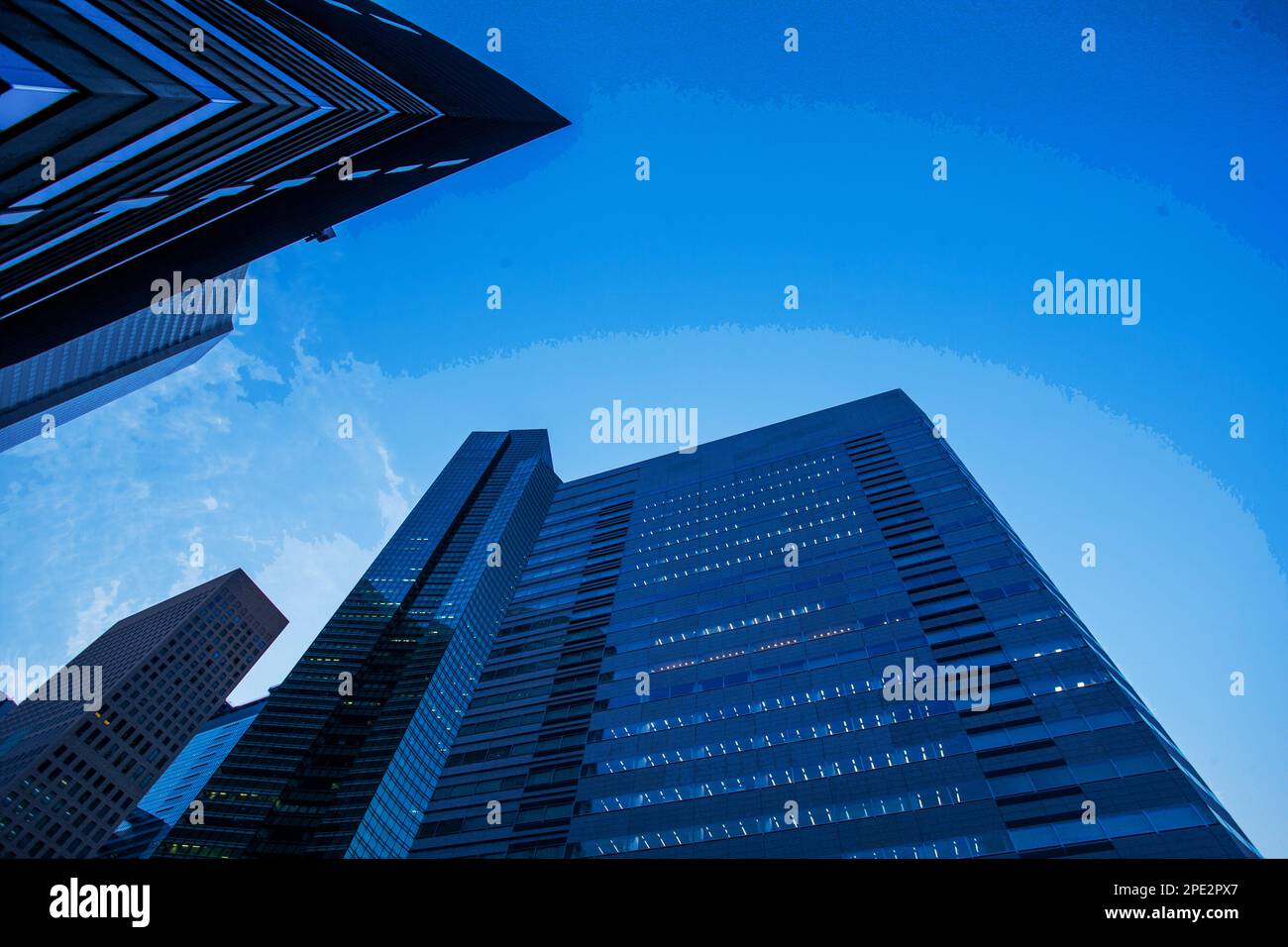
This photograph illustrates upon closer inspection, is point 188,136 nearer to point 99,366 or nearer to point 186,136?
point 186,136

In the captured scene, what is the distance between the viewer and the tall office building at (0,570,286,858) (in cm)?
11144

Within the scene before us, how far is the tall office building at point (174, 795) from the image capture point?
134 metres

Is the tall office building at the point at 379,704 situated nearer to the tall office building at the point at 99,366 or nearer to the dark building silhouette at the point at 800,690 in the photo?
the dark building silhouette at the point at 800,690

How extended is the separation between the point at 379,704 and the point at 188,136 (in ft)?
468

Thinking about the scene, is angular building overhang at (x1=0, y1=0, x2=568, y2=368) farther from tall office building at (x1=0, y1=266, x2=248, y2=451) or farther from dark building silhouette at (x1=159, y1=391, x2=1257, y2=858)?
tall office building at (x1=0, y1=266, x2=248, y2=451)

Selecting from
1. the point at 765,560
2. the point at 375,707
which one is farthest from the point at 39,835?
the point at 765,560

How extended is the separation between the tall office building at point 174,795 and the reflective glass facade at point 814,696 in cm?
8649

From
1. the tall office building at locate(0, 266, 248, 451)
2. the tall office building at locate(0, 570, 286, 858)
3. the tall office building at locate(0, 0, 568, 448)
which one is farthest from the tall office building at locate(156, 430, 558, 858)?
the tall office building at locate(0, 0, 568, 448)

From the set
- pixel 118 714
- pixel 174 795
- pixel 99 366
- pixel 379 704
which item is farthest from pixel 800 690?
pixel 174 795

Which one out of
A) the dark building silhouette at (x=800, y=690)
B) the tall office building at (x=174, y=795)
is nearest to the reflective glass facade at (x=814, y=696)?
the dark building silhouette at (x=800, y=690)

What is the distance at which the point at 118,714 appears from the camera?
128500mm

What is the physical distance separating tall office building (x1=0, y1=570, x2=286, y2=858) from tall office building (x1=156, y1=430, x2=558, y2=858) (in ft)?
53.4

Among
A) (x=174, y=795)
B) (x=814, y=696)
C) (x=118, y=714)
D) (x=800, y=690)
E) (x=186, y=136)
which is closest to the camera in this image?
(x=186, y=136)

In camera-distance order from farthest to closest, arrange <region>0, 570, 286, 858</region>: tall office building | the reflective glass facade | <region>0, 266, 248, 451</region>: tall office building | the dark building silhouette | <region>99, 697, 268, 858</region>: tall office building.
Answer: <region>99, 697, 268, 858</region>: tall office building
<region>0, 570, 286, 858</region>: tall office building
<region>0, 266, 248, 451</region>: tall office building
the dark building silhouette
the reflective glass facade
